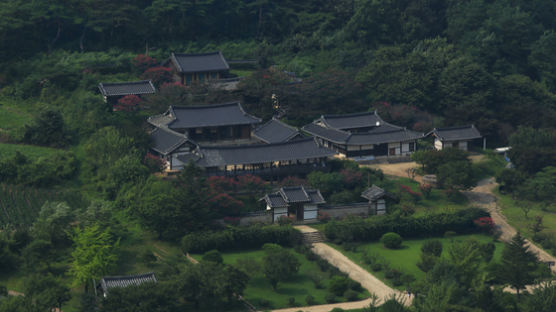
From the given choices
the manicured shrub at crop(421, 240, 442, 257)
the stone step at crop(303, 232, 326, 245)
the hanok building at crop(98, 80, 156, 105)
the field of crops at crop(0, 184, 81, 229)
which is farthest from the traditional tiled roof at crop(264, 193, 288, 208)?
the hanok building at crop(98, 80, 156, 105)

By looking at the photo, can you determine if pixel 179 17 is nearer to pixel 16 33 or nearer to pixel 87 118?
pixel 16 33

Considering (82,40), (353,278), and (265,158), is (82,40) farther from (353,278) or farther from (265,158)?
(353,278)

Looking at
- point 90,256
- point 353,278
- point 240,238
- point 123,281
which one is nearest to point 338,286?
point 353,278

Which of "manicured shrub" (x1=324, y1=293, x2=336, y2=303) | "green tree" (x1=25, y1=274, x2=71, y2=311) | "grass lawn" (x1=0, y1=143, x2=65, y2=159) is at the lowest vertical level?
"manicured shrub" (x1=324, y1=293, x2=336, y2=303)

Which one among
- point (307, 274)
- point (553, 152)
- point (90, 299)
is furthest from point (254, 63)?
point (90, 299)

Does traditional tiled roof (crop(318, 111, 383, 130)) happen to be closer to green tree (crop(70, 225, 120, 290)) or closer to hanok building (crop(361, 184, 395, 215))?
hanok building (crop(361, 184, 395, 215))

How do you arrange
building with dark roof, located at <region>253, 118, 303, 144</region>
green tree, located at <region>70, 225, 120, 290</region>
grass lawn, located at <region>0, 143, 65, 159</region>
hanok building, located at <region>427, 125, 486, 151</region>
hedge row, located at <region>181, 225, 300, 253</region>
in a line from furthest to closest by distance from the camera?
hanok building, located at <region>427, 125, 486, 151</region>
building with dark roof, located at <region>253, 118, 303, 144</region>
grass lawn, located at <region>0, 143, 65, 159</region>
hedge row, located at <region>181, 225, 300, 253</region>
green tree, located at <region>70, 225, 120, 290</region>
